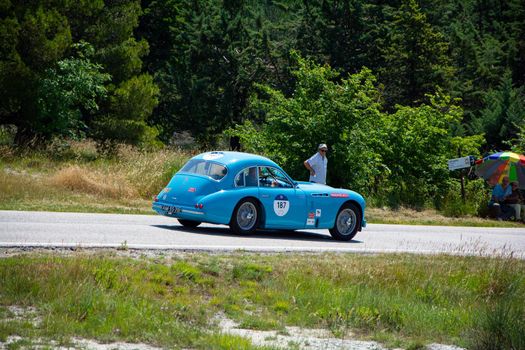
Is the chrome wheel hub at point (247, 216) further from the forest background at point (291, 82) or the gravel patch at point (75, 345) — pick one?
the forest background at point (291, 82)

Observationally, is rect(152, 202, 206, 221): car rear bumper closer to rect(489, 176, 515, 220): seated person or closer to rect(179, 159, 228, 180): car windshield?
rect(179, 159, 228, 180): car windshield

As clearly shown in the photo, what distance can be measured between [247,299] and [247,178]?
5.24m

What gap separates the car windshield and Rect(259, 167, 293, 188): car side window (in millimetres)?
782

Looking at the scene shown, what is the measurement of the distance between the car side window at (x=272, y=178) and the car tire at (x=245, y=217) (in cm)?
53

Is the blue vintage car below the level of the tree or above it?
below

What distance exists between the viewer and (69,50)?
3284 cm

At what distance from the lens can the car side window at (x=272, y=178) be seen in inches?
650

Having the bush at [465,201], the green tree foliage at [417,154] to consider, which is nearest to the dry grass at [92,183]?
the green tree foliage at [417,154]

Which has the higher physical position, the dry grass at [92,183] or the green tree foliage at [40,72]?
the green tree foliage at [40,72]

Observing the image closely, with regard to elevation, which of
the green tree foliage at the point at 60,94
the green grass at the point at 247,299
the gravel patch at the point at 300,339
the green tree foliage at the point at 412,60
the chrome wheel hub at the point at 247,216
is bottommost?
the gravel patch at the point at 300,339

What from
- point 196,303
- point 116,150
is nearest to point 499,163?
point 116,150

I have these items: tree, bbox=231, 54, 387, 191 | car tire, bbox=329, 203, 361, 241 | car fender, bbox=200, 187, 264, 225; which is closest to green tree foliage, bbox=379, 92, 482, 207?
tree, bbox=231, 54, 387, 191

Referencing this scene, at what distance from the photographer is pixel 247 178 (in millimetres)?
16297

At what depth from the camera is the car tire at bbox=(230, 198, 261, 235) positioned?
15.9 metres
